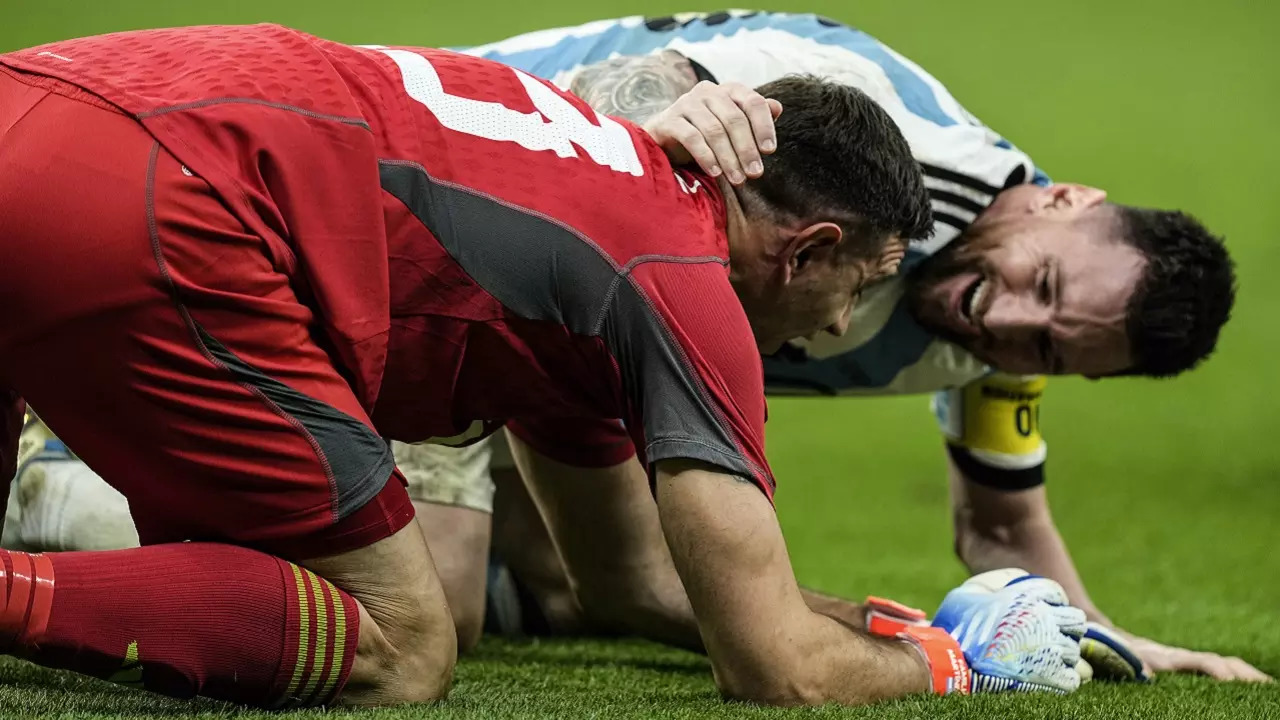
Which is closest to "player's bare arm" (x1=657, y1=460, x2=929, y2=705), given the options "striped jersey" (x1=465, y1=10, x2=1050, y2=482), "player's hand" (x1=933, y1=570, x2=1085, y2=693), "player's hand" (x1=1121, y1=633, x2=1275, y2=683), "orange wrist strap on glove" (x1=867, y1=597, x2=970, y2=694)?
"orange wrist strap on glove" (x1=867, y1=597, x2=970, y2=694)

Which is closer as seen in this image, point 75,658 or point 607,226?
point 75,658

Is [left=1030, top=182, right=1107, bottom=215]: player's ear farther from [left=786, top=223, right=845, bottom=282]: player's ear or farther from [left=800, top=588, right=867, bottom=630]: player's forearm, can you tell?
[left=786, top=223, right=845, bottom=282]: player's ear

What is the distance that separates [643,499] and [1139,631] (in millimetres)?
902

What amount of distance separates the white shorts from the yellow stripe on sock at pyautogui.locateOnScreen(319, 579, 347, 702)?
94 cm

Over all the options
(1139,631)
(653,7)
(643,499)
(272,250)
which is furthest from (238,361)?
(653,7)

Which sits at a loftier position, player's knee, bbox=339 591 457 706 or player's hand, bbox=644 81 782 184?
player's hand, bbox=644 81 782 184

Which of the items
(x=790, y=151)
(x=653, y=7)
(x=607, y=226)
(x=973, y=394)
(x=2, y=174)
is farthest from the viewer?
(x=653, y=7)

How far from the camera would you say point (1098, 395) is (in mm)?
5277

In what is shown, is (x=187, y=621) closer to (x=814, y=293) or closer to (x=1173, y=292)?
(x=814, y=293)

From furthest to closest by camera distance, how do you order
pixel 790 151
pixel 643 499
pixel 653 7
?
pixel 653 7 < pixel 643 499 < pixel 790 151

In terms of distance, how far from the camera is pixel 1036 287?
7.79ft

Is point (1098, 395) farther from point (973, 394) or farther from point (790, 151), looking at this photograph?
point (790, 151)

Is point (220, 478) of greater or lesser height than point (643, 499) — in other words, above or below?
above

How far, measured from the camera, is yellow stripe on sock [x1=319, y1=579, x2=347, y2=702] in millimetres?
1507
